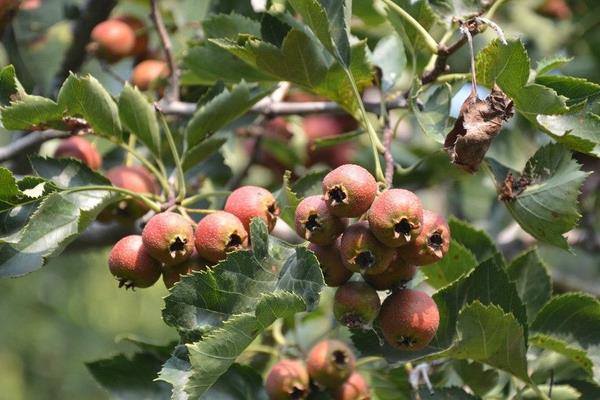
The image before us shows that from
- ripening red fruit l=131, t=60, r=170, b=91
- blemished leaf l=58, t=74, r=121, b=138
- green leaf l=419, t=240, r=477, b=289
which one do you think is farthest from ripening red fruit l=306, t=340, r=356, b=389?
ripening red fruit l=131, t=60, r=170, b=91

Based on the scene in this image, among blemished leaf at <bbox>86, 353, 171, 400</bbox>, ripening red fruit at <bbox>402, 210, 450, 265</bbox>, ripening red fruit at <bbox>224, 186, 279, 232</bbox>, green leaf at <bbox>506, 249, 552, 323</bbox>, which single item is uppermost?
ripening red fruit at <bbox>402, 210, 450, 265</bbox>

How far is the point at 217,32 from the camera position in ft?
6.33

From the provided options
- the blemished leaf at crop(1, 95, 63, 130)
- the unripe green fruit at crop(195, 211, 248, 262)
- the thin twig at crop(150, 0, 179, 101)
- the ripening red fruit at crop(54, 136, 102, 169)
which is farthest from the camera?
the thin twig at crop(150, 0, 179, 101)

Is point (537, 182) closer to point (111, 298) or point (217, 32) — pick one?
point (217, 32)

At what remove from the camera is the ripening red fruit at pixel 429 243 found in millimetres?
1389

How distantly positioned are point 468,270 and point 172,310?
25.0 inches

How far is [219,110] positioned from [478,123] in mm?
Answer: 568

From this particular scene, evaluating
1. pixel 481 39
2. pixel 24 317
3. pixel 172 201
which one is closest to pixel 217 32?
pixel 172 201

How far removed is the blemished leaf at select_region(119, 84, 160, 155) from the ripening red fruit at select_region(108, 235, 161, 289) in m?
0.33

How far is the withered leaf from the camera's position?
1407 millimetres

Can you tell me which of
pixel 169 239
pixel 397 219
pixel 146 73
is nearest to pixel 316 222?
pixel 397 219

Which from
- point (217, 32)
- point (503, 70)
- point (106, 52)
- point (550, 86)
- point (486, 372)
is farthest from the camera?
point (106, 52)

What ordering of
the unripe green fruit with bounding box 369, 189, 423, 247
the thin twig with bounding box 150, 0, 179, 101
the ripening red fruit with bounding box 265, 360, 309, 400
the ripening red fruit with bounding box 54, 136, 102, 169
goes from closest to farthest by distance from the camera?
the unripe green fruit with bounding box 369, 189, 423, 247 < the ripening red fruit with bounding box 265, 360, 309, 400 < the ripening red fruit with bounding box 54, 136, 102, 169 < the thin twig with bounding box 150, 0, 179, 101

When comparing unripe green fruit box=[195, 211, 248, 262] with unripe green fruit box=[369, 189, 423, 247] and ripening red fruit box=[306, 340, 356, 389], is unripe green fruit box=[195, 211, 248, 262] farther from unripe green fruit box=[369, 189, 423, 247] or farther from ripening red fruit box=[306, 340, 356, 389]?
ripening red fruit box=[306, 340, 356, 389]
